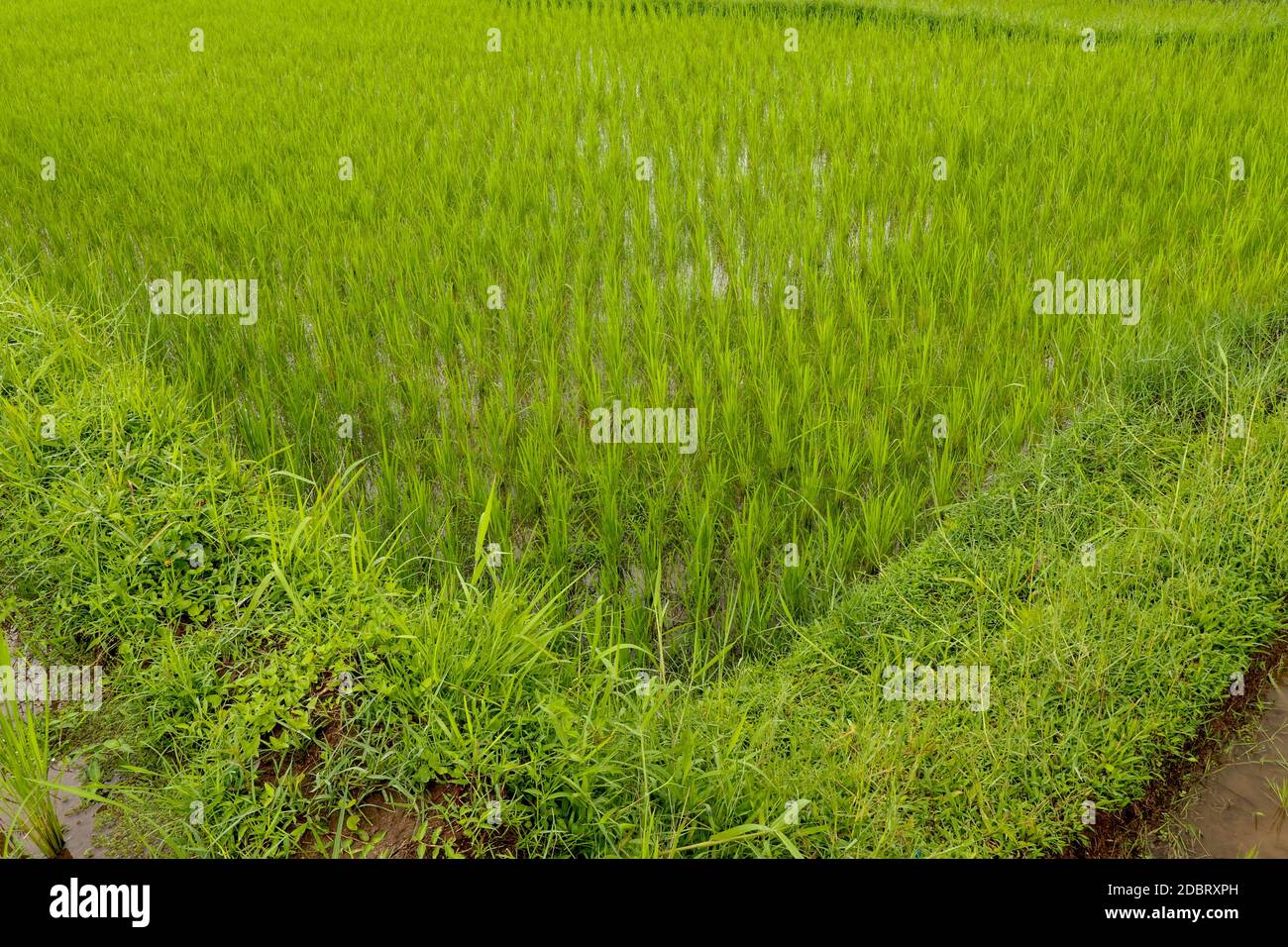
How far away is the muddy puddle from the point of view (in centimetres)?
169


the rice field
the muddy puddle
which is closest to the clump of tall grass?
the rice field

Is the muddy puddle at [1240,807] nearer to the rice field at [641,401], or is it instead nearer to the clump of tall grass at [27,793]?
the rice field at [641,401]

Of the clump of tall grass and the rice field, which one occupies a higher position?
the rice field

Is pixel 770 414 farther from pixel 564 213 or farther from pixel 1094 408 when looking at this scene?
pixel 564 213

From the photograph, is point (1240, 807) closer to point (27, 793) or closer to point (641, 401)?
point (641, 401)

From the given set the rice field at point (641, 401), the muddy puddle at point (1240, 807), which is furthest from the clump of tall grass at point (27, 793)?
the muddy puddle at point (1240, 807)

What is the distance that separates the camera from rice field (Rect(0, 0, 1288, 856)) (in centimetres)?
180

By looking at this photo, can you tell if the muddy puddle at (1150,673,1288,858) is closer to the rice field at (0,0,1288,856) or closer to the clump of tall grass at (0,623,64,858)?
the rice field at (0,0,1288,856)

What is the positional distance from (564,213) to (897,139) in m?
1.90

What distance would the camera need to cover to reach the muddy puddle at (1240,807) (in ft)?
5.54

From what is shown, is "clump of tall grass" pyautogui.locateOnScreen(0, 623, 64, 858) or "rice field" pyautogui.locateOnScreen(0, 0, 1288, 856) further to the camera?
"rice field" pyautogui.locateOnScreen(0, 0, 1288, 856)

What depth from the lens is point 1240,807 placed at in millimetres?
1763

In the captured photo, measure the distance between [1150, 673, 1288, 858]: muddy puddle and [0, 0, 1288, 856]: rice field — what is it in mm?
114
